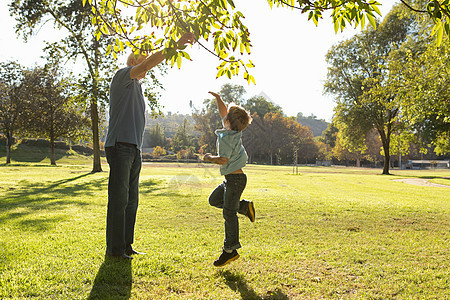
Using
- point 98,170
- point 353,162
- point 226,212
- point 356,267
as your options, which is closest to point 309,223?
point 356,267

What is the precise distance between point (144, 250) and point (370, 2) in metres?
3.59

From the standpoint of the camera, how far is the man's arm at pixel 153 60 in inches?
118

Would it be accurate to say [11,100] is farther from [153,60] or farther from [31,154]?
[153,60]

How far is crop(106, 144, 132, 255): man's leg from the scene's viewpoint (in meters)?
3.27

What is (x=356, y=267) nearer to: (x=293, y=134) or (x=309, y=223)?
(x=309, y=223)

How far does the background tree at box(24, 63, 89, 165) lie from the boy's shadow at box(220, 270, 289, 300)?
30410 mm

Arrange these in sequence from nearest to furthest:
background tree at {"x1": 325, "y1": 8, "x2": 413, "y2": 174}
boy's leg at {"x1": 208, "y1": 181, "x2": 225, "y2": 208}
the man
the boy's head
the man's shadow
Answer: the man's shadow, the man, the boy's head, boy's leg at {"x1": 208, "y1": 181, "x2": 225, "y2": 208}, background tree at {"x1": 325, "y1": 8, "x2": 413, "y2": 174}

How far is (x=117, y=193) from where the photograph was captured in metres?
3.28

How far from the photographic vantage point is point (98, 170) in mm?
20828

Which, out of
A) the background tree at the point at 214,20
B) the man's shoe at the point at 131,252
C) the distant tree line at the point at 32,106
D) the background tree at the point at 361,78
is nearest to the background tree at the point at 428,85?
the background tree at the point at 214,20

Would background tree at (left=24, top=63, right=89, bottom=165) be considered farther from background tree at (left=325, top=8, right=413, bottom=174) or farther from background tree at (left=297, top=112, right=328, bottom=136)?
background tree at (left=297, top=112, right=328, bottom=136)

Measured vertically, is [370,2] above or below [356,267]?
above

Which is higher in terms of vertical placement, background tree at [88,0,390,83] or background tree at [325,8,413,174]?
background tree at [325,8,413,174]

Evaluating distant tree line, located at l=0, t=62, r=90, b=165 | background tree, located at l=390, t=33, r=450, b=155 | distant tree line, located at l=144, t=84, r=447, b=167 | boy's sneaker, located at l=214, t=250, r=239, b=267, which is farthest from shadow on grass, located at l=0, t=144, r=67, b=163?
boy's sneaker, located at l=214, t=250, r=239, b=267
